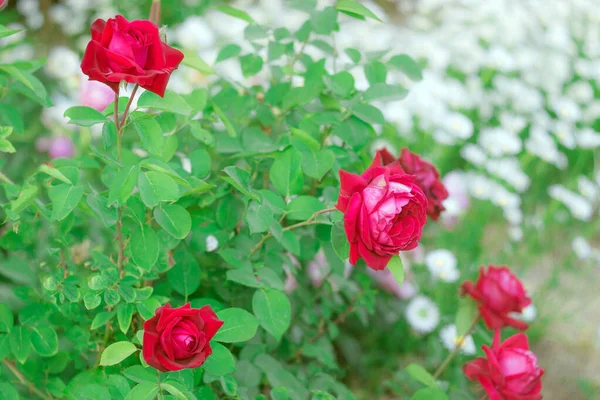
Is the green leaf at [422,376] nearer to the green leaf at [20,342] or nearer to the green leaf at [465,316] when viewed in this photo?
the green leaf at [465,316]

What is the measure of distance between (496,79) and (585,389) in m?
1.62

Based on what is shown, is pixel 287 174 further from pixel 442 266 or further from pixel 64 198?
pixel 442 266

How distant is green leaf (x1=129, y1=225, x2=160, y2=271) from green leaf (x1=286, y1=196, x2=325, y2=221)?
0.18m

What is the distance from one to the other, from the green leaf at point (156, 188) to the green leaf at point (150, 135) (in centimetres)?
3

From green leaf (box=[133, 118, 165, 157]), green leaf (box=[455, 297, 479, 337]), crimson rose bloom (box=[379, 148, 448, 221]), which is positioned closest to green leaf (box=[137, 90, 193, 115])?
green leaf (box=[133, 118, 165, 157])

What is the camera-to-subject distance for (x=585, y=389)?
1.64 m

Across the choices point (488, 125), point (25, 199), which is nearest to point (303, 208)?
point (25, 199)

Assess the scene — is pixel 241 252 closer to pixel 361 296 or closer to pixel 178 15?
pixel 361 296

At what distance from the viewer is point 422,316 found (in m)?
1.59

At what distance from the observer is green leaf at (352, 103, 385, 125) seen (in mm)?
907

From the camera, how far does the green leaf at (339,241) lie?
2.48ft

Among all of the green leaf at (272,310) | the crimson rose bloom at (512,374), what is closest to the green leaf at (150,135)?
the green leaf at (272,310)

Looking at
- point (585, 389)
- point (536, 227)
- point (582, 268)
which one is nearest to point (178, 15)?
point (536, 227)

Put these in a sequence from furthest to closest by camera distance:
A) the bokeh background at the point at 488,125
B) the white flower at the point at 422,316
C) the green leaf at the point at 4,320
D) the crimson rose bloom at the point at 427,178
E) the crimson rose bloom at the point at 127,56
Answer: the bokeh background at the point at 488,125 < the white flower at the point at 422,316 < the crimson rose bloom at the point at 427,178 < the green leaf at the point at 4,320 < the crimson rose bloom at the point at 127,56
